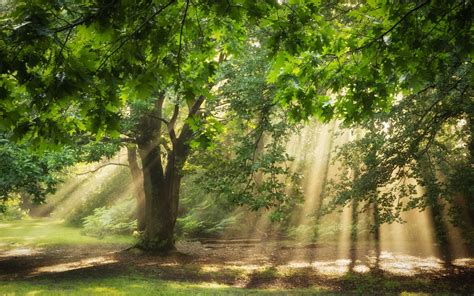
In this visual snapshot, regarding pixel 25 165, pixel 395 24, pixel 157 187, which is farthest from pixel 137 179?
pixel 395 24

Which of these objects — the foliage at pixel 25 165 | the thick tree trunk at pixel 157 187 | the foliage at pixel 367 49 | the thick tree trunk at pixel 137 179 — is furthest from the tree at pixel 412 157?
A: the thick tree trunk at pixel 137 179

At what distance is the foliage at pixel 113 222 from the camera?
2861 cm

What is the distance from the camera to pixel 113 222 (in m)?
29.0

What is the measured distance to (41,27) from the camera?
11.8 ft

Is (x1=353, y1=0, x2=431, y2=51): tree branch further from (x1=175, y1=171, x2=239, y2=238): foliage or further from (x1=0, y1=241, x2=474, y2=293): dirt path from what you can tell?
(x1=175, y1=171, x2=239, y2=238): foliage

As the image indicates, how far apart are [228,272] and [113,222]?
625 inches

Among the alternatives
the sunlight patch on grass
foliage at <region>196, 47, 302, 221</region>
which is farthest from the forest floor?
foliage at <region>196, 47, 302, 221</region>

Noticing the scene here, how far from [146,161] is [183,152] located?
197cm

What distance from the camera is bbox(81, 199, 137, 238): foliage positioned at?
28.6 meters

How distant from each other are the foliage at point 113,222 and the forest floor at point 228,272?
17.3 ft

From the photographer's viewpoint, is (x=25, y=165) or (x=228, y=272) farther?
(x=228, y=272)

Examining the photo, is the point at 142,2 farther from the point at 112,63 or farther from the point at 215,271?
the point at 215,271

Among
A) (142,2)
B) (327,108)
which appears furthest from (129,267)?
(142,2)

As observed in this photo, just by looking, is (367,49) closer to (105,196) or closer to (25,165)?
(25,165)
